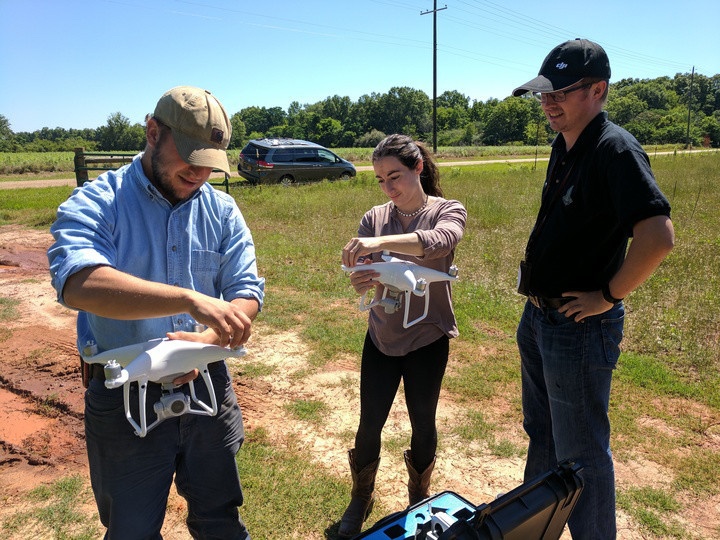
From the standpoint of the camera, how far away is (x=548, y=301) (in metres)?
2.06

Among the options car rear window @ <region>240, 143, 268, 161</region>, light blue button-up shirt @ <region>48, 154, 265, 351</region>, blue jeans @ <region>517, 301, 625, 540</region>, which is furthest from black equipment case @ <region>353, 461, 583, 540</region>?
car rear window @ <region>240, 143, 268, 161</region>

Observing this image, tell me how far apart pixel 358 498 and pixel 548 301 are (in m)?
1.43

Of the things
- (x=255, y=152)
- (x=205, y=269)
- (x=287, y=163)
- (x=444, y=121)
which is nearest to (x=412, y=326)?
(x=205, y=269)

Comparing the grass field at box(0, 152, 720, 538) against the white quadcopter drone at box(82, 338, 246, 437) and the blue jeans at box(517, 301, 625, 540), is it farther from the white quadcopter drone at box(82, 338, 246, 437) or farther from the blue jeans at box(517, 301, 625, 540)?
the white quadcopter drone at box(82, 338, 246, 437)

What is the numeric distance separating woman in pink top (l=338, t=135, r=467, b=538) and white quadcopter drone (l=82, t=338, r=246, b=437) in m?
0.84

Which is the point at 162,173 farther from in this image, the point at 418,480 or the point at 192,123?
the point at 418,480

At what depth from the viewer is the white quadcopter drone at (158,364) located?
1.38 metres

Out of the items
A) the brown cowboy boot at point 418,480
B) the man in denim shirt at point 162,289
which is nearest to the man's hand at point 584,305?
the brown cowboy boot at point 418,480

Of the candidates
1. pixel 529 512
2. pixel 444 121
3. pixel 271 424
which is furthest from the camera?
pixel 444 121

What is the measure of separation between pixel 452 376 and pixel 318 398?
3.94 feet

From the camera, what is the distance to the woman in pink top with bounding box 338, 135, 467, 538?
2.29 meters

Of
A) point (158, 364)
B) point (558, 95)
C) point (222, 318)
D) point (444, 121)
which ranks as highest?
point (444, 121)

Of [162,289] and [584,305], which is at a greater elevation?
[162,289]

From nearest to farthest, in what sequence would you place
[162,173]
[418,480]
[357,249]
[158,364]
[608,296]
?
[158,364]
[162,173]
[608,296]
[357,249]
[418,480]
